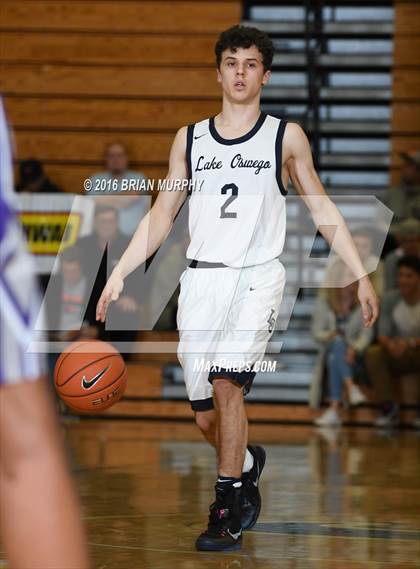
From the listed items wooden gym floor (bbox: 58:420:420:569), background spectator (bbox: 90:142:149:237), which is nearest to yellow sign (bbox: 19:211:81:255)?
background spectator (bbox: 90:142:149:237)

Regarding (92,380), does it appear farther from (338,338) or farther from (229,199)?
(338,338)

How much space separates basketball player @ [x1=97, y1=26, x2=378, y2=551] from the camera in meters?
4.49

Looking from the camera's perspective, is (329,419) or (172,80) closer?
(329,419)

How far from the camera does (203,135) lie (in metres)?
4.77

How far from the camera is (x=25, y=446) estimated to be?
1783mm

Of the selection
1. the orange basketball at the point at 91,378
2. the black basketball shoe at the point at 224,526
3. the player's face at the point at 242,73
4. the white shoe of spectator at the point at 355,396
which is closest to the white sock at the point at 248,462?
the black basketball shoe at the point at 224,526

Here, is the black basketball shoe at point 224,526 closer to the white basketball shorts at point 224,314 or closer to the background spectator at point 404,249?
the white basketball shorts at point 224,314

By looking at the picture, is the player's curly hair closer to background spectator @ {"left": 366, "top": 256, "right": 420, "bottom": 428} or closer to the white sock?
the white sock

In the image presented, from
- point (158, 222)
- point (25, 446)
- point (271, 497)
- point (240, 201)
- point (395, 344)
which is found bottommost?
point (395, 344)

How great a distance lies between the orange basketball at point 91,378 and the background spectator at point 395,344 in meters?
5.00

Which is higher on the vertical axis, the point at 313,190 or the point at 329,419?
the point at 313,190

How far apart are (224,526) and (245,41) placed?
1.84 meters

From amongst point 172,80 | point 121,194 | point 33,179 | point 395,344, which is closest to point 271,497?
point 395,344

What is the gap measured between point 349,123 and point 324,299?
7.52 feet
